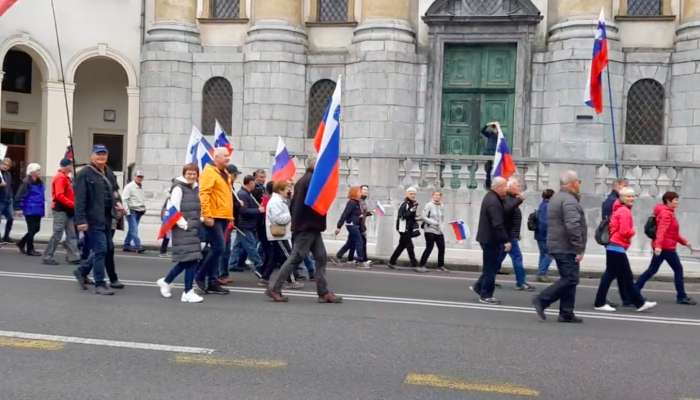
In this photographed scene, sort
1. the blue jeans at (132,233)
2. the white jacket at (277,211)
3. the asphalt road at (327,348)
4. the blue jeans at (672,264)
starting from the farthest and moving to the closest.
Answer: the blue jeans at (132,233)
the blue jeans at (672,264)
the white jacket at (277,211)
the asphalt road at (327,348)

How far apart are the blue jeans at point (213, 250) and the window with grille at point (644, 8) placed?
15.2 meters

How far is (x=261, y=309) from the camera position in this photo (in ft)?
29.9

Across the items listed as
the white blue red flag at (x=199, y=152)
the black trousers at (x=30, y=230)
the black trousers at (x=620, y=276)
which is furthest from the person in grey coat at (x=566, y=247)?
the black trousers at (x=30, y=230)

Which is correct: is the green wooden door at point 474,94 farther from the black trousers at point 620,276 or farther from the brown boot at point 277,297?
the brown boot at point 277,297

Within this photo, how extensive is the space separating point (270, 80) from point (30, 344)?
15904 mm

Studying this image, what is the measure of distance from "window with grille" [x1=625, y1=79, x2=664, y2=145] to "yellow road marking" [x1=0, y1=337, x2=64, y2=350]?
17.4 meters

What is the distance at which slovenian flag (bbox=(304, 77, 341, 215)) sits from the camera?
9.51 metres

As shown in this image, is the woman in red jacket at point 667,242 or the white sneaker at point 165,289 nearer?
the white sneaker at point 165,289

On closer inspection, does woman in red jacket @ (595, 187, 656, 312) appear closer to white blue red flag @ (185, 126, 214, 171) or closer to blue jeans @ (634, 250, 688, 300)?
blue jeans @ (634, 250, 688, 300)

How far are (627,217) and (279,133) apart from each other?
13622 millimetres

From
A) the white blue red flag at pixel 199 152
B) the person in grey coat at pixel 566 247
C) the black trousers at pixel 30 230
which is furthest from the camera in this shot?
the black trousers at pixel 30 230

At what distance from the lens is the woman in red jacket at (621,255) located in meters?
9.98

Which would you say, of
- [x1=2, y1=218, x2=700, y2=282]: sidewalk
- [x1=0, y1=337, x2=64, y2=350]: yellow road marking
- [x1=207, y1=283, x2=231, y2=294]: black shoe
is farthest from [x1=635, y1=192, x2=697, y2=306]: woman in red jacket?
[x1=0, y1=337, x2=64, y2=350]: yellow road marking

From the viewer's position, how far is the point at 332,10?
23062 mm
